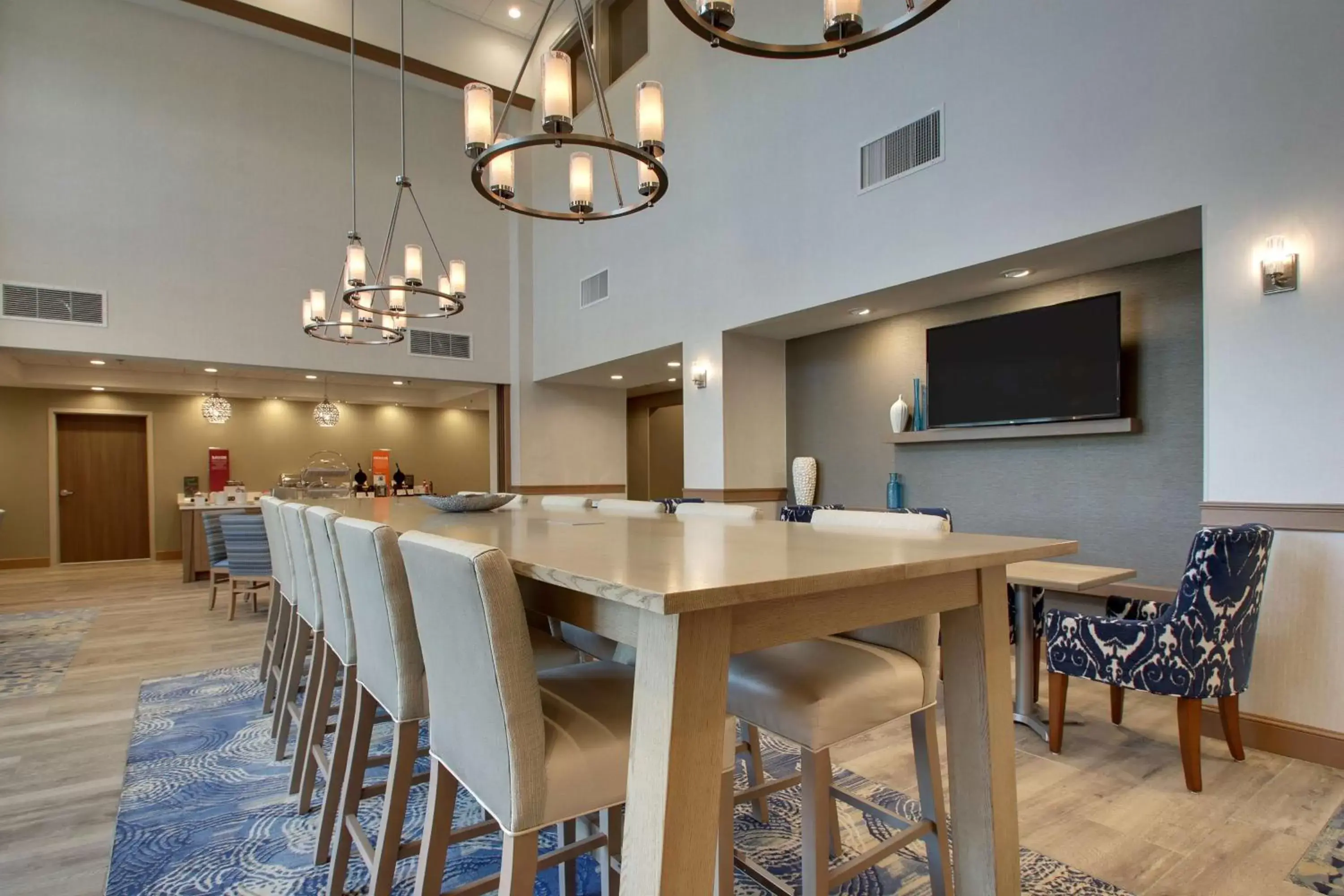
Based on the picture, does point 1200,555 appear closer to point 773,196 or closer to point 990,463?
point 990,463

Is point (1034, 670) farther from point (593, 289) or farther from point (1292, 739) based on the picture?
point (593, 289)

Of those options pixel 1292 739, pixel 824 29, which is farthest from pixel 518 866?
pixel 1292 739

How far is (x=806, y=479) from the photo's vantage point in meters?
5.35

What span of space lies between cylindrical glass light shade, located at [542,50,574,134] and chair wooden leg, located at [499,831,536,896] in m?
2.12

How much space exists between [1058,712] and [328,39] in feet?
26.9

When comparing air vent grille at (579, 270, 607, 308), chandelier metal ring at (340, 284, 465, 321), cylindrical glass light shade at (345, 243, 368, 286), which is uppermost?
air vent grille at (579, 270, 607, 308)

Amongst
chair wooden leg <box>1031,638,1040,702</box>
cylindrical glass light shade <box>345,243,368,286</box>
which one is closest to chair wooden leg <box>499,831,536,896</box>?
chair wooden leg <box>1031,638,1040,702</box>

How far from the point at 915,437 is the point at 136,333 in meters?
6.53

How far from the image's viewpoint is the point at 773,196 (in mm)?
4941

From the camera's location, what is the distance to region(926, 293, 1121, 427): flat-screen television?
3639mm

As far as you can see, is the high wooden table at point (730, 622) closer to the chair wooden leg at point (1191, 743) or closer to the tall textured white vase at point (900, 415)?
the chair wooden leg at point (1191, 743)

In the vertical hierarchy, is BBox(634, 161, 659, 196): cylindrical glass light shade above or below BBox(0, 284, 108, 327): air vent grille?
below

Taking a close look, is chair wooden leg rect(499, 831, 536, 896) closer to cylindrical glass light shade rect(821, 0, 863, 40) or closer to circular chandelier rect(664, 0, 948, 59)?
circular chandelier rect(664, 0, 948, 59)

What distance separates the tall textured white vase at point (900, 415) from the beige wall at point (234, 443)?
6.66 m
